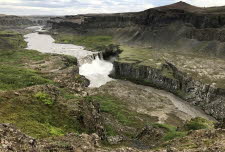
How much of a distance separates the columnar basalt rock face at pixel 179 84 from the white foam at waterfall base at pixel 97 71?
5020mm

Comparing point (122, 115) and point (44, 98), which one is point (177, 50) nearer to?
point (122, 115)

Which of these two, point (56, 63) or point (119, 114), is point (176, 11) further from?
point (119, 114)

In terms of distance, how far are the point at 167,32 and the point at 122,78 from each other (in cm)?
6758

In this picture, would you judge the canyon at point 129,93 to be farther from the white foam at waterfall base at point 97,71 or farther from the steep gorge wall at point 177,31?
the steep gorge wall at point 177,31

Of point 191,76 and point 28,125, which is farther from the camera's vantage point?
point 191,76

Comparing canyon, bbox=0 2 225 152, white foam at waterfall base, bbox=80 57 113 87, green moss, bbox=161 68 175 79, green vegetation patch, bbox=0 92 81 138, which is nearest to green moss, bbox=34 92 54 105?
green vegetation patch, bbox=0 92 81 138

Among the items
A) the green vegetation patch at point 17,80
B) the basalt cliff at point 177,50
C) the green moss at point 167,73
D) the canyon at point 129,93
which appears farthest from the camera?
the green moss at point 167,73

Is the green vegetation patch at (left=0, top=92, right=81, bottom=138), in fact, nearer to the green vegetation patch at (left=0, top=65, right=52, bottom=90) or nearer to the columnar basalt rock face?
the green vegetation patch at (left=0, top=65, right=52, bottom=90)

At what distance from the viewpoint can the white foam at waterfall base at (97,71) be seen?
298ft

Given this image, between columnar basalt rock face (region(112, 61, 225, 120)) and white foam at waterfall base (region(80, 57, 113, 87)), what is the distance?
5020mm

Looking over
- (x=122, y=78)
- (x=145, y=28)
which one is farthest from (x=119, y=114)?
(x=145, y=28)

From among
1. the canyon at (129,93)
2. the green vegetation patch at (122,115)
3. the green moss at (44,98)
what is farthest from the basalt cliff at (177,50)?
the green moss at (44,98)

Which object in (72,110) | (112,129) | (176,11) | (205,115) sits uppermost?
(176,11)

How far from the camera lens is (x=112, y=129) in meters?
43.9
